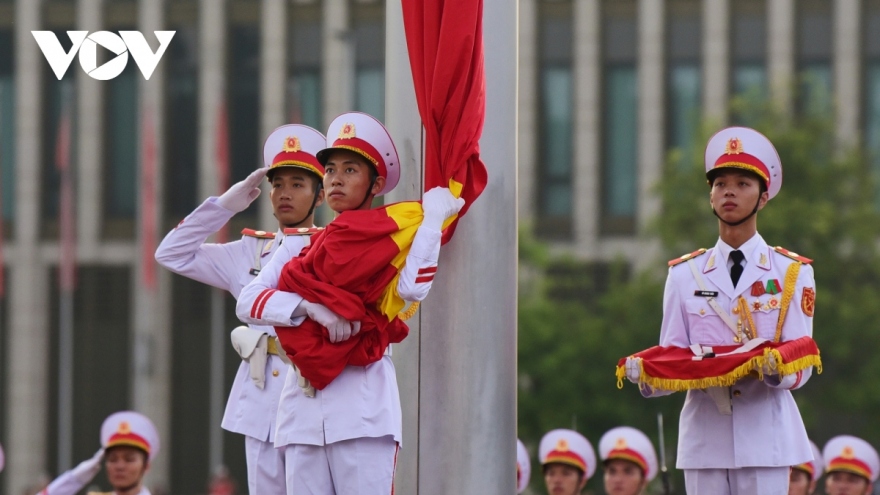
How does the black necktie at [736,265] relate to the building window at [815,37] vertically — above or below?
below

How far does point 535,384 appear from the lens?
2909 cm

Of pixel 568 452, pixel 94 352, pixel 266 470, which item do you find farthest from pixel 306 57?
pixel 266 470

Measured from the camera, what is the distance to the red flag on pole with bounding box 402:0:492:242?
25.0 feet

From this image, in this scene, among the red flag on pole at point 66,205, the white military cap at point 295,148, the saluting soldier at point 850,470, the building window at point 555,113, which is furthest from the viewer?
the building window at point 555,113

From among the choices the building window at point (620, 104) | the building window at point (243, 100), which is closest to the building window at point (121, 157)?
the building window at point (243, 100)

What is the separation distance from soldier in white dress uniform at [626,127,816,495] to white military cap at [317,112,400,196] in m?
1.47

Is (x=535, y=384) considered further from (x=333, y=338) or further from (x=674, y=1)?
(x=333, y=338)

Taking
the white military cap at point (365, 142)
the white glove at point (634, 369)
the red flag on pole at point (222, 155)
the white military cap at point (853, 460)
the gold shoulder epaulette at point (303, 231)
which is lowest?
the white military cap at point (853, 460)

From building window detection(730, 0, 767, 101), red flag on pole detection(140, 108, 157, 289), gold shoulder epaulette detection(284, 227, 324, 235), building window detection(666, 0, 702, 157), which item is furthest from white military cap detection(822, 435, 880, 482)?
red flag on pole detection(140, 108, 157, 289)

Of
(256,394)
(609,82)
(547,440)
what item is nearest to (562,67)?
(609,82)

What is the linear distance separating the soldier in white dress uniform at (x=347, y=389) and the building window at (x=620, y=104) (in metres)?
31.0

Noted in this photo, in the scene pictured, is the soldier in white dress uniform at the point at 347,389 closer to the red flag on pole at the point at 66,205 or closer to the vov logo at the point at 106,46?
the vov logo at the point at 106,46

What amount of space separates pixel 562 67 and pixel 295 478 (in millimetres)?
31837

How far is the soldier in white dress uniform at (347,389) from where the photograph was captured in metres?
6.83
